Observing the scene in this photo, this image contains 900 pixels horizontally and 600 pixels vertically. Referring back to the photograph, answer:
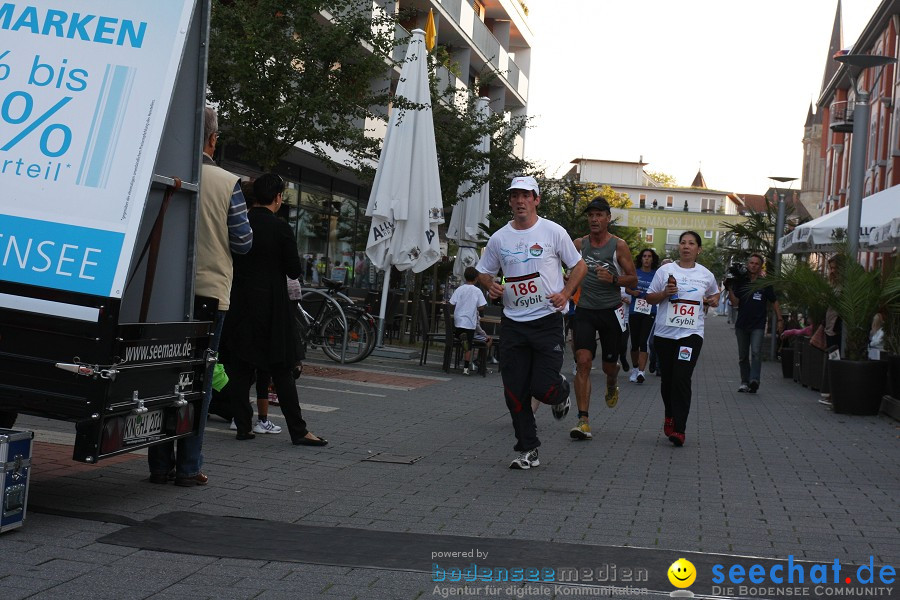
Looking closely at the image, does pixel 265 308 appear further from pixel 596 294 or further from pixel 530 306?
pixel 596 294

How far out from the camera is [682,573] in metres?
4.84

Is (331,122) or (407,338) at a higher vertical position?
(331,122)

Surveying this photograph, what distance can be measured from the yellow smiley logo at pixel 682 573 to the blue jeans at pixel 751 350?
37.5 feet

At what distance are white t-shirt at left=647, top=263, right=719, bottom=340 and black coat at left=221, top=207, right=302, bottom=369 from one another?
345cm

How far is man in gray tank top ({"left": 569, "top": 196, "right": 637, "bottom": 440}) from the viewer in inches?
387

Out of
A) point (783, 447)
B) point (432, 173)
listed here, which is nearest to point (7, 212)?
point (783, 447)

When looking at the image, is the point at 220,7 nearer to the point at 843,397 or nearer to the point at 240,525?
the point at 843,397

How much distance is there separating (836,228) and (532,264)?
33.3 ft

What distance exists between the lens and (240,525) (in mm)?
5578

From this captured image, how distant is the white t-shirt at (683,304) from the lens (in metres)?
9.77

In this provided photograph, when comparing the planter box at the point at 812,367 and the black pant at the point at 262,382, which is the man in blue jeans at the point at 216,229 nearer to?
the black pant at the point at 262,382

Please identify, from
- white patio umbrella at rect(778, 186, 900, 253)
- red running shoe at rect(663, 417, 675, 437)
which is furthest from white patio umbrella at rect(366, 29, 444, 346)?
red running shoe at rect(663, 417, 675, 437)

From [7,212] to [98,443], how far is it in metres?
1.26

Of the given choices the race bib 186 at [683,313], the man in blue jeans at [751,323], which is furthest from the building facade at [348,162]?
the race bib 186 at [683,313]
